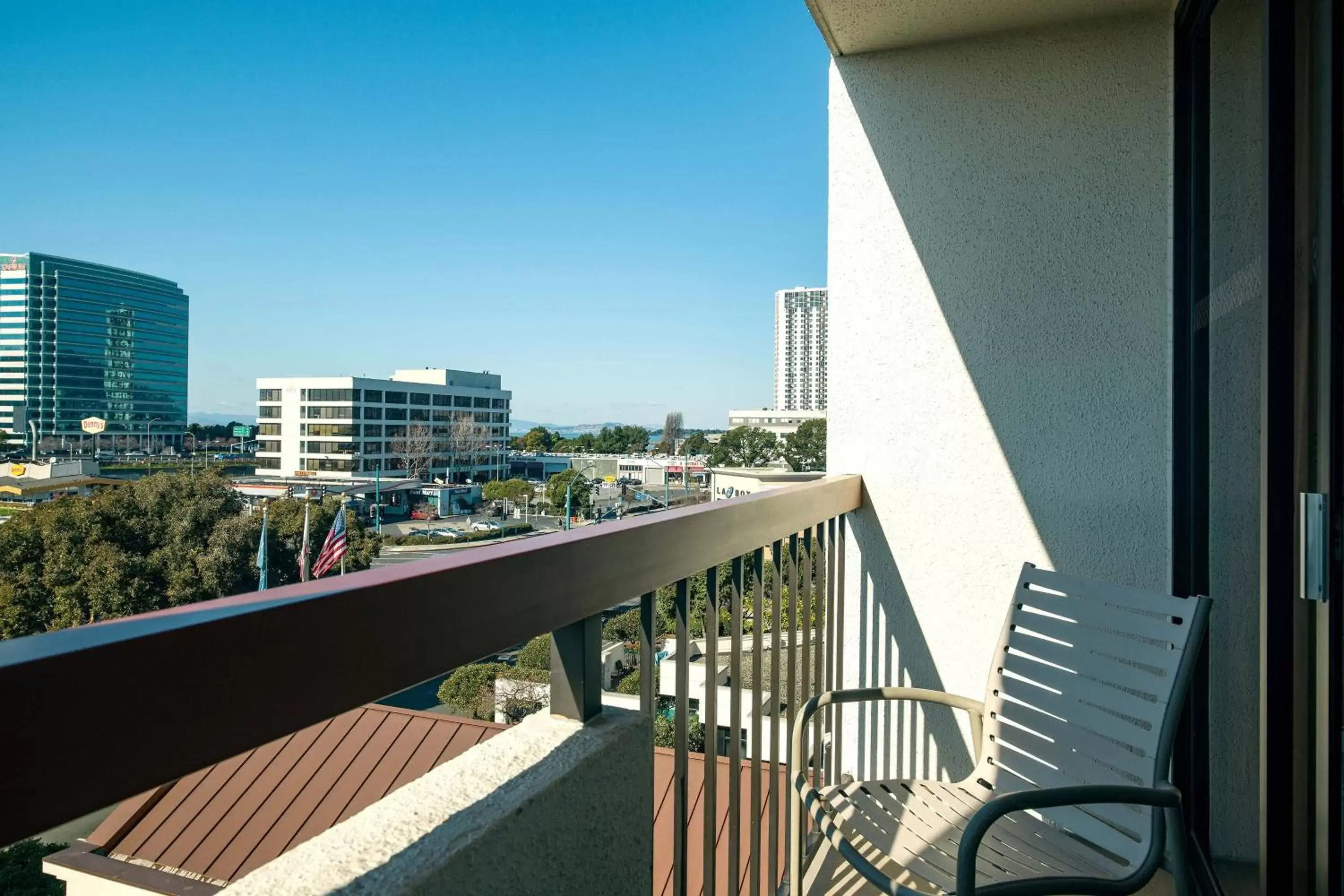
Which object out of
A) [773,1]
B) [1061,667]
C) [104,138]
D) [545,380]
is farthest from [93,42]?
[545,380]

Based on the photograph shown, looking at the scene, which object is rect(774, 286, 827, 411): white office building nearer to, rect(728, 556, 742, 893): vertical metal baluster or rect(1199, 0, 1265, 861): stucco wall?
rect(1199, 0, 1265, 861): stucco wall

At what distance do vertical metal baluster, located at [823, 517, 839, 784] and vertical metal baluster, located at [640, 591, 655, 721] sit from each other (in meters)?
1.28

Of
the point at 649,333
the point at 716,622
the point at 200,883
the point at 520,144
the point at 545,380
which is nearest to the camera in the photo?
the point at 200,883

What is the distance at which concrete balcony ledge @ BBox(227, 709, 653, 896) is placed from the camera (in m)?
0.76

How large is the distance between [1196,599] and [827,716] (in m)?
1.20

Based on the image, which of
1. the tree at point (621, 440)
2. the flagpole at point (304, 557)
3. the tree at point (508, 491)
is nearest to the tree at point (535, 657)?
the flagpole at point (304, 557)

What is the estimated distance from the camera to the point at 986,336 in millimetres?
2844

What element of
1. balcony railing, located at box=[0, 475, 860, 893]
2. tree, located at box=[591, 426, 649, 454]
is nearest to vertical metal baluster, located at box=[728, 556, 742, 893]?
balcony railing, located at box=[0, 475, 860, 893]

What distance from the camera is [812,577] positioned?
2318 mm

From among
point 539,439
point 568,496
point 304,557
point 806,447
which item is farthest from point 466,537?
point 539,439

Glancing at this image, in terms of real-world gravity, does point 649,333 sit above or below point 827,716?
above

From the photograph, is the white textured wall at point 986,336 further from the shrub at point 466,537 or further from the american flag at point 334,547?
the american flag at point 334,547

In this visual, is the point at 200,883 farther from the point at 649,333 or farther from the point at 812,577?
the point at 649,333

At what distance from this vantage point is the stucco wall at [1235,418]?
164 cm
